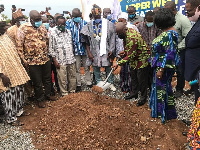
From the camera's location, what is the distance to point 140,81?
4117 millimetres

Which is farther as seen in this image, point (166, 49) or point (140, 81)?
point (140, 81)

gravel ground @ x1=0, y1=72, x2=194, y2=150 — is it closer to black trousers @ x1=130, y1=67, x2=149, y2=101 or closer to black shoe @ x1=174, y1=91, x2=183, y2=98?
black shoe @ x1=174, y1=91, x2=183, y2=98

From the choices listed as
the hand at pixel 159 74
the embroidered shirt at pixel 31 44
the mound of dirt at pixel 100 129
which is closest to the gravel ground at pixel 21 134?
the mound of dirt at pixel 100 129

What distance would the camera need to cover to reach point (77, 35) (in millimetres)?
4867

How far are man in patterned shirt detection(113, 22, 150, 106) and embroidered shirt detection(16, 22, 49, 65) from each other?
1.71 metres

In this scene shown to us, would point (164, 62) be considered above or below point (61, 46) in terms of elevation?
below

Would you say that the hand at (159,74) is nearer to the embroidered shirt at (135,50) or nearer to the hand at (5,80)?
the embroidered shirt at (135,50)

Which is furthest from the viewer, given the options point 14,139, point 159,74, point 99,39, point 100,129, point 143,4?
point 143,4

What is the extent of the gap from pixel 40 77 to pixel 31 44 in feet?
2.61

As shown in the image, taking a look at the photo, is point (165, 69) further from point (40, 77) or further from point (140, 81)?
point (40, 77)

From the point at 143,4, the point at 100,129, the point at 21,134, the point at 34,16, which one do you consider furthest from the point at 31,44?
the point at 143,4

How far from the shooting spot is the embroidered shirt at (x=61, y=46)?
4509 mm

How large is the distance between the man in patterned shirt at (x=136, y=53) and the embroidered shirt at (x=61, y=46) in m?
1.44

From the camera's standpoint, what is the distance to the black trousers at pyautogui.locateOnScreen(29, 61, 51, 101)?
425 centimetres
